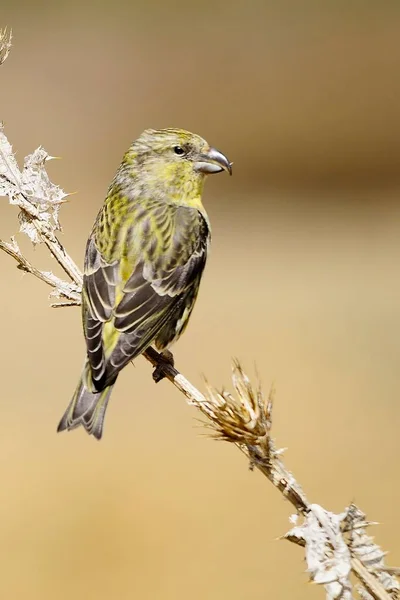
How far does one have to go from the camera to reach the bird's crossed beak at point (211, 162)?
3.51 m

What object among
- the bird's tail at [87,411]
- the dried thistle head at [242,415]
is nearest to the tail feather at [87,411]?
the bird's tail at [87,411]

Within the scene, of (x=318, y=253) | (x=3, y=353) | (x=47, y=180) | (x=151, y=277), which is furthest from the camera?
(x=318, y=253)

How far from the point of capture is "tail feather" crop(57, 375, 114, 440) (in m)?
2.68

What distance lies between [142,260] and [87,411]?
0.69m

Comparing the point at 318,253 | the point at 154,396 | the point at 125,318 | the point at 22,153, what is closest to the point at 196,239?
the point at 125,318

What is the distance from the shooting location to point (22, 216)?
2.51 meters

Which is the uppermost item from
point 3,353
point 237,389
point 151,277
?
point 3,353

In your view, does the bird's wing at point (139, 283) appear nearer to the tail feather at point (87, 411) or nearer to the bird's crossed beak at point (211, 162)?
the tail feather at point (87, 411)

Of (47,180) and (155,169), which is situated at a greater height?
(155,169)

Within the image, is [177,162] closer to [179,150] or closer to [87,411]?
[179,150]

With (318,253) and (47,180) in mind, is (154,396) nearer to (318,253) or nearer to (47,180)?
(318,253)

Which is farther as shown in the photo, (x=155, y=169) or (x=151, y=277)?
(x=155, y=169)

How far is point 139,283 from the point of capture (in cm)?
312

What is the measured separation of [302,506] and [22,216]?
1353 mm
